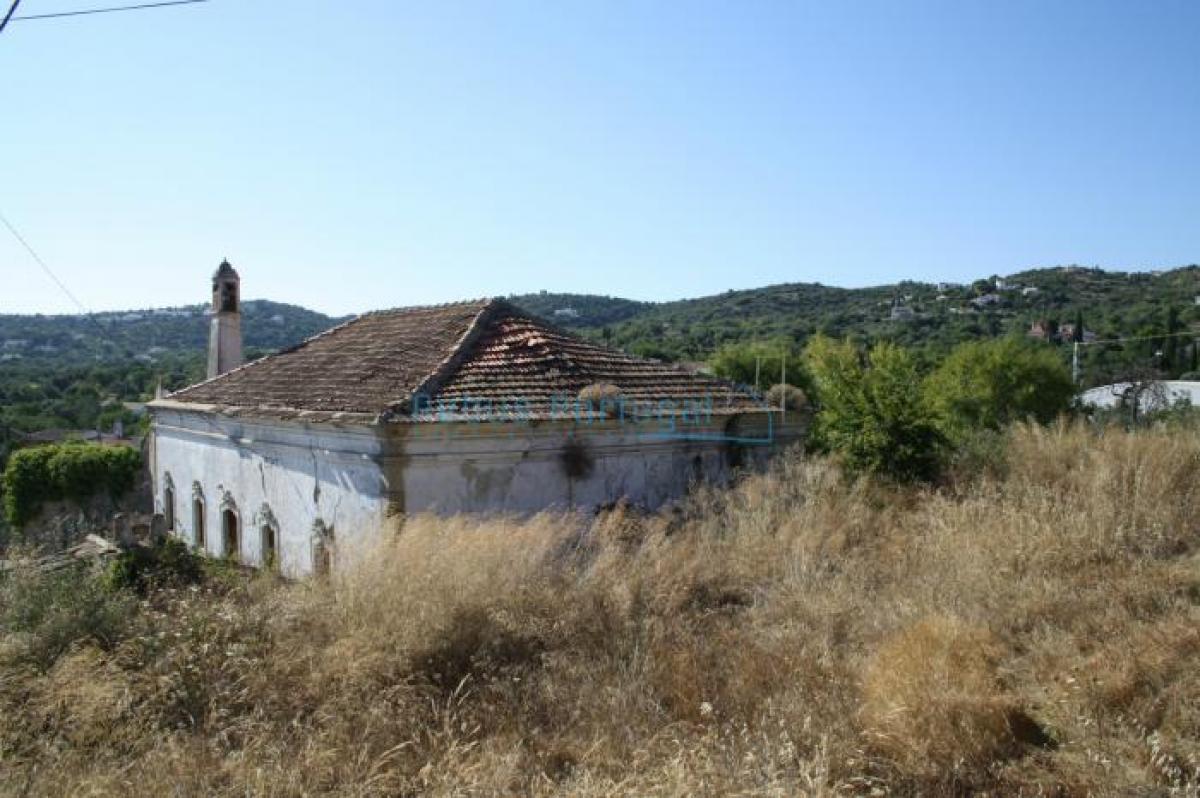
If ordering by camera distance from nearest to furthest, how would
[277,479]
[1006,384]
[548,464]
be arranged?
[548,464] → [277,479] → [1006,384]

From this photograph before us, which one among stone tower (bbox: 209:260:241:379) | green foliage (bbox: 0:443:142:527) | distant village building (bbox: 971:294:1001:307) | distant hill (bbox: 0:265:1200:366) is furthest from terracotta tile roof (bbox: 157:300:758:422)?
distant village building (bbox: 971:294:1001:307)

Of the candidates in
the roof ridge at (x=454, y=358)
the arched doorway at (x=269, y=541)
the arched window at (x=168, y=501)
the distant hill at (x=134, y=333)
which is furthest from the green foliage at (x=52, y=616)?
the distant hill at (x=134, y=333)

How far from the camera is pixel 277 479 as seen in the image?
1333 cm

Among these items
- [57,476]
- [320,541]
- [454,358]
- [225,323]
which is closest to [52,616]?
[320,541]

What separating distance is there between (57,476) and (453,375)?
29.1 m

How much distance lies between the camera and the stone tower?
20.4m

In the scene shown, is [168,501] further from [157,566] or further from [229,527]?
[157,566]

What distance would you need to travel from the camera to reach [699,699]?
5355 millimetres

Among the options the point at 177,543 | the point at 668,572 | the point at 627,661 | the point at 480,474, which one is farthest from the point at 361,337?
the point at 627,661

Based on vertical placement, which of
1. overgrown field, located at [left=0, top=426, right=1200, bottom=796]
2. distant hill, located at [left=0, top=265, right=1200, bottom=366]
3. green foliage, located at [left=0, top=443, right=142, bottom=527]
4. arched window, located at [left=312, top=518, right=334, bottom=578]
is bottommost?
green foliage, located at [left=0, top=443, right=142, bottom=527]

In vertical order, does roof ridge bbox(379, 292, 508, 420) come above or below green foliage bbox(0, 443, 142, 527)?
above

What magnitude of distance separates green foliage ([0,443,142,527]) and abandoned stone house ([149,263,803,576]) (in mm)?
20748

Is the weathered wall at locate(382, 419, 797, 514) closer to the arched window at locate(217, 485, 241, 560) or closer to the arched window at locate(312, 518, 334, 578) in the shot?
the arched window at locate(312, 518, 334, 578)

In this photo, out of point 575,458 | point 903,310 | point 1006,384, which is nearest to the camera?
point 575,458
